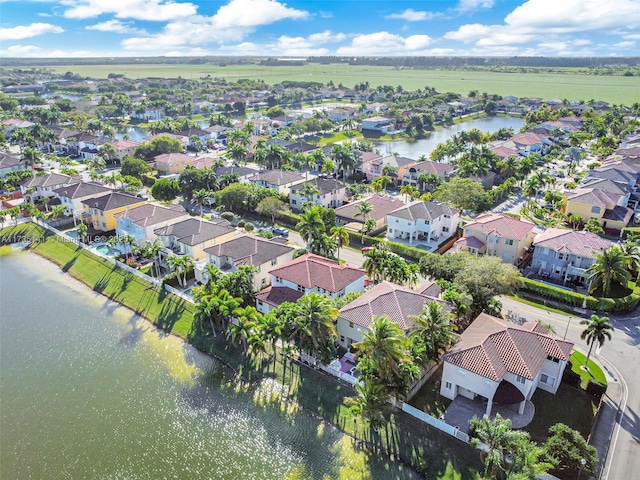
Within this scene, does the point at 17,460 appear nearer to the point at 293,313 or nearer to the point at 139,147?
the point at 293,313

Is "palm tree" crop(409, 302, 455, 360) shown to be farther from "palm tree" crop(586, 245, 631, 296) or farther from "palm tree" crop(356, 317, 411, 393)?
"palm tree" crop(586, 245, 631, 296)

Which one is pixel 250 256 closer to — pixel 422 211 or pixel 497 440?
pixel 422 211

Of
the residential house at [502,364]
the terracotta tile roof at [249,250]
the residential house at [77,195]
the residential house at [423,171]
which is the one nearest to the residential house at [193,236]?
the terracotta tile roof at [249,250]

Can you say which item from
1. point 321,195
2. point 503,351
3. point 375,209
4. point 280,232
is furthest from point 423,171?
point 503,351

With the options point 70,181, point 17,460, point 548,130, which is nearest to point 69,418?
point 17,460

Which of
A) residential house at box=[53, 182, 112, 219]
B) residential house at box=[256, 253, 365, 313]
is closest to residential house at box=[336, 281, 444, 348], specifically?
residential house at box=[256, 253, 365, 313]

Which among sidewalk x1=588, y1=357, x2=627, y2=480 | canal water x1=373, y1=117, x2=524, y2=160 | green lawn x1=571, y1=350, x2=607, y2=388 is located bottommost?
canal water x1=373, y1=117, x2=524, y2=160
